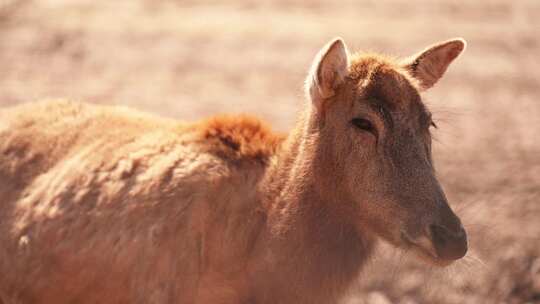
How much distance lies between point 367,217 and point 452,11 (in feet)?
35.2

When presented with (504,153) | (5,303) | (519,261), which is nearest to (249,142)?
(5,303)

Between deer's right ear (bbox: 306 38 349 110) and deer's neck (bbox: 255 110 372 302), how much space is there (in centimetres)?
28

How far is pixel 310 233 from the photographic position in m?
6.09

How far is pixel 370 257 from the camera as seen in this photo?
6.26 m

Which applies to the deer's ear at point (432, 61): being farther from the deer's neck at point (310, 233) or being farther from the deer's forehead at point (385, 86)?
the deer's neck at point (310, 233)

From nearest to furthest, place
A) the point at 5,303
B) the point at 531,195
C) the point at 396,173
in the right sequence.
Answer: the point at 396,173 → the point at 5,303 → the point at 531,195

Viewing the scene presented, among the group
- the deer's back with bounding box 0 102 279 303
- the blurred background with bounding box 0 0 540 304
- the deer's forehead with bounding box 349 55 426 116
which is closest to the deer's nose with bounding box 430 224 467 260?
the deer's forehead with bounding box 349 55 426 116

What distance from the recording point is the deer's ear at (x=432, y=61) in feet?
21.3

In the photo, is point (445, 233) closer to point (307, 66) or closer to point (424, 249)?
point (424, 249)

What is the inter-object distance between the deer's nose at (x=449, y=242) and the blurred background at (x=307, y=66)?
3.35m

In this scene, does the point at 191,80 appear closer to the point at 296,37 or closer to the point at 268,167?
the point at 296,37

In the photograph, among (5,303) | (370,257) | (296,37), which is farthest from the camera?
(296,37)

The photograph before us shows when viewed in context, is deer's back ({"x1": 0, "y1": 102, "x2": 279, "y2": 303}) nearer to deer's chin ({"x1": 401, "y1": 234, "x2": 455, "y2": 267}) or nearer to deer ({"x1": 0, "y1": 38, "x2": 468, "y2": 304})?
deer ({"x1": 0, "y1": 38, "x2": 468, "y2": 304})

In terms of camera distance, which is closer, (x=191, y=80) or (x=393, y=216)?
→ (x=393, y=216)
